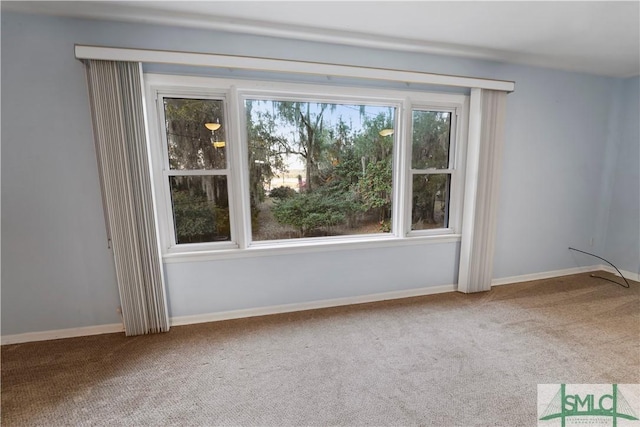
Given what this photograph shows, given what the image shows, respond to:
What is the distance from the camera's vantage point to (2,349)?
83.0 inches

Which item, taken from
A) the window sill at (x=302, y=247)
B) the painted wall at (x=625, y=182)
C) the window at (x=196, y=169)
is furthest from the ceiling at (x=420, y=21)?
the window sill at (x=302, y=247)

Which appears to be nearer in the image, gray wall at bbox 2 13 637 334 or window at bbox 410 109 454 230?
gray wall at bbox 2 13 637 334

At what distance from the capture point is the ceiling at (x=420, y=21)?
1.88 metres

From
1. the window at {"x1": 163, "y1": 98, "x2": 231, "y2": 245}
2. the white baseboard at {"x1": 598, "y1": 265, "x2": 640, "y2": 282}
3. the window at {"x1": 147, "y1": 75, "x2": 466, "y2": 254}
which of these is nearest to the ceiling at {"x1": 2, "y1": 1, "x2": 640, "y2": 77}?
the window at {"x1": 147, "y1": 75, "x2": 466, "y2": 254}

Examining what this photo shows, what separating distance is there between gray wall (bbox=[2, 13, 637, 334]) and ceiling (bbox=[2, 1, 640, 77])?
0.11 m

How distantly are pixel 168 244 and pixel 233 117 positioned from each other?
123 centimetres

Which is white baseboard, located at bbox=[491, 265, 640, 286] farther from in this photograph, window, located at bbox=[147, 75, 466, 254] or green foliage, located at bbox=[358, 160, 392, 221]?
green foliage, located at bbox=[358, 160, 392, 221]

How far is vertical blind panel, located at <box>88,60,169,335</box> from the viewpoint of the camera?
2010mm

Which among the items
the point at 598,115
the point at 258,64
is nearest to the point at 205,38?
the point at 258,64

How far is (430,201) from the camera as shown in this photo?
305 cm

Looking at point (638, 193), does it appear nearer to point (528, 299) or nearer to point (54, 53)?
point (528, 299)

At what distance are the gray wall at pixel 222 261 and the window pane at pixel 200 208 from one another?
283 mm

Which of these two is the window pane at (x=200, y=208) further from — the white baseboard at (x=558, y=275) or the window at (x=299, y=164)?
the white baseboard at (x=558, y=275)

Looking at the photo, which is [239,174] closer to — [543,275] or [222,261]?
[222,261]
